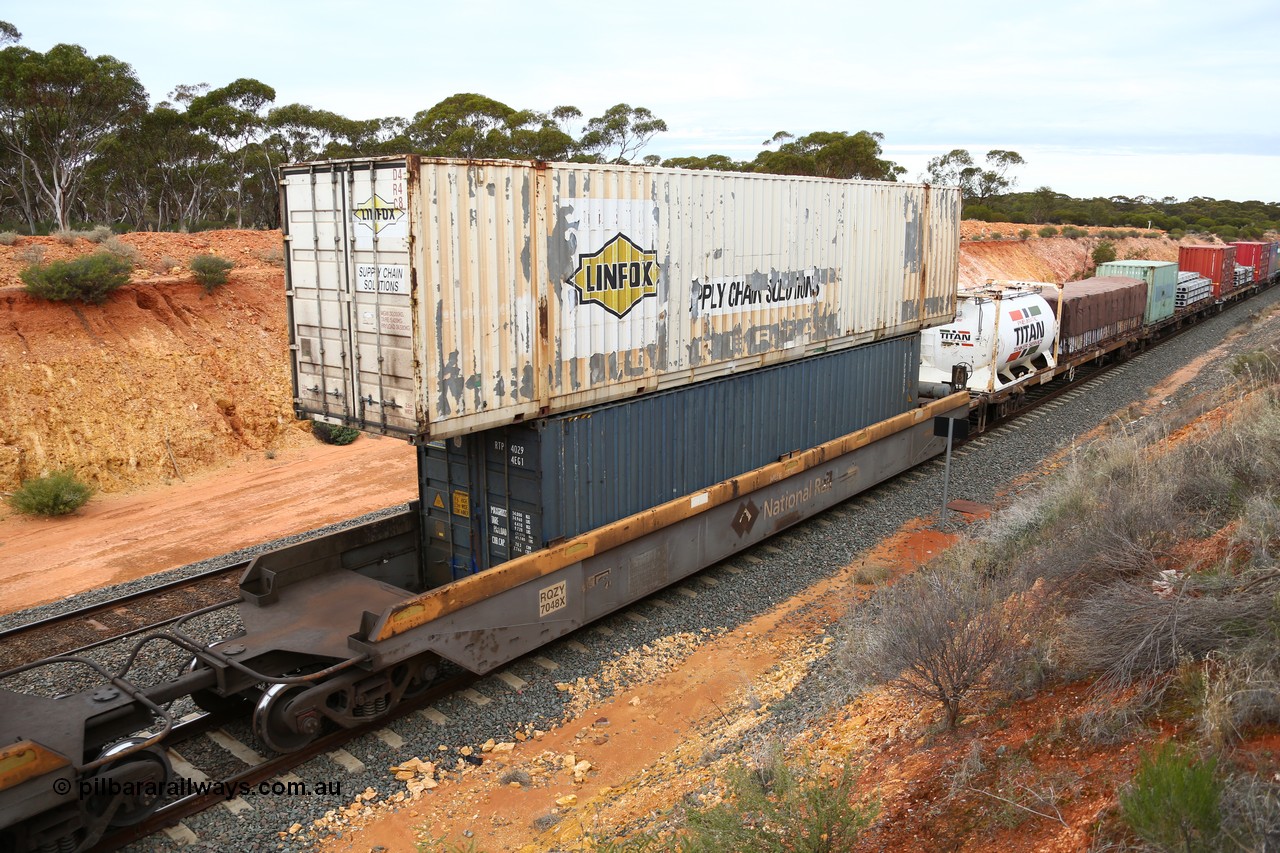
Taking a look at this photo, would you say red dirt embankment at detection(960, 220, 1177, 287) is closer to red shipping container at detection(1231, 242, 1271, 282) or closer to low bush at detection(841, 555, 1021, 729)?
red shipping container at detection(1231, 242, 1271, 282)

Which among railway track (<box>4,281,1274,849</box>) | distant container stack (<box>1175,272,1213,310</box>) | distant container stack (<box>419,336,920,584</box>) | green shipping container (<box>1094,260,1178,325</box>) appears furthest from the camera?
A: distant container stack (<box>1175,272,1213,310</box>)

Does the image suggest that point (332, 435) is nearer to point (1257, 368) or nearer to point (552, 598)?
point (552, 598)

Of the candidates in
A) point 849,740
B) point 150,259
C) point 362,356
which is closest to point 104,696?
point 362,356

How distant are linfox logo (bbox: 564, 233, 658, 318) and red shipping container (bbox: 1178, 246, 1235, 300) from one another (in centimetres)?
3428

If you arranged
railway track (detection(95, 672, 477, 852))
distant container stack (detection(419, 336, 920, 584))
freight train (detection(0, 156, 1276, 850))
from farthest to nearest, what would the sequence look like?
distant container stack (detection(419, 336, 920, 584))
freight train (detection(0, 156, 1276, 850))
railway track (detection(95, 672, 477, 852))

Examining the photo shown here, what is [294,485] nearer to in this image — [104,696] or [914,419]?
[104,696]

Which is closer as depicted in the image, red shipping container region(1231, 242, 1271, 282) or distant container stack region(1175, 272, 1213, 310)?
distant container stack region(1175, 272, 1213, 310)

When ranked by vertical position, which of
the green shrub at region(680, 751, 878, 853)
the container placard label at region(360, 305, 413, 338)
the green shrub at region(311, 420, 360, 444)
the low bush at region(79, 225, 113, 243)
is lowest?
the green shrub at region(311, 420, 360, 444)

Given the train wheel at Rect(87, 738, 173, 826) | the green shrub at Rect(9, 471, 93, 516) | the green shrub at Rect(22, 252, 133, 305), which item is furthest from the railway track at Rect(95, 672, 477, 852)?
the green shrub at Rect(22, 252, 133, 305)

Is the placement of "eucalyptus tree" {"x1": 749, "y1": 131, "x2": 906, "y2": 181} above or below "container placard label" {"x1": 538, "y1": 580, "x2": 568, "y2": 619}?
above

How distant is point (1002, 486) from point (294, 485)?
12190mm

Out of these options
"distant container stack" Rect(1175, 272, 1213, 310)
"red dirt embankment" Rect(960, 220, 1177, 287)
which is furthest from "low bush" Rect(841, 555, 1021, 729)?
"red dirt embankment" Rect(960, 220, 1177, 287)

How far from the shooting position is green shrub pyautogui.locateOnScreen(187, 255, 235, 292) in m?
19.9

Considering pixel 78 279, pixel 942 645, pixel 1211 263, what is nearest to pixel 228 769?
pixel 942 645
